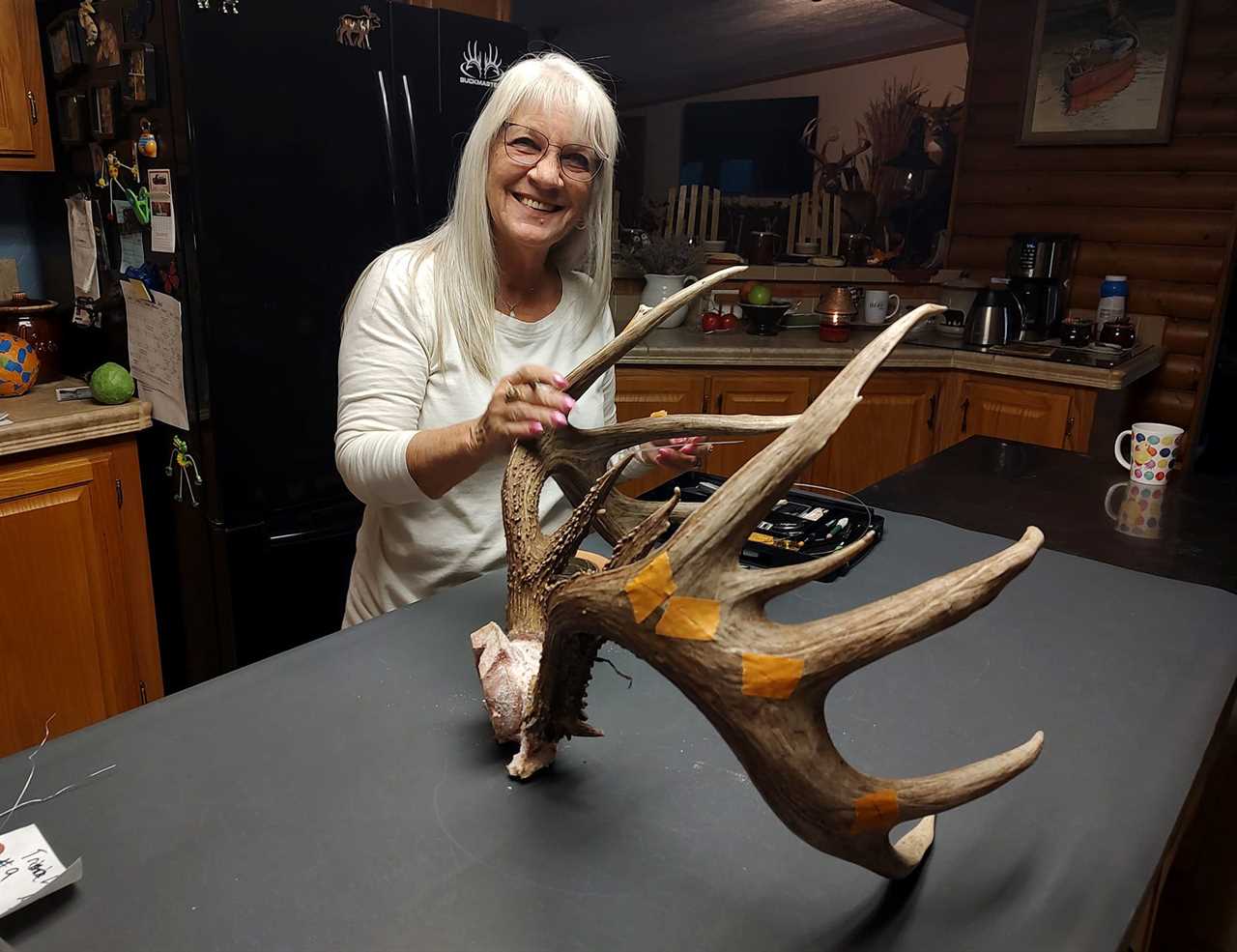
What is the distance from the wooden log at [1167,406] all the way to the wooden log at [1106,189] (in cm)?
70

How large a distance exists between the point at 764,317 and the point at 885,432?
643mm

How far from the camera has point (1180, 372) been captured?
357cm

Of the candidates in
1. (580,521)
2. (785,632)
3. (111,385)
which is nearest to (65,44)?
(111,385)

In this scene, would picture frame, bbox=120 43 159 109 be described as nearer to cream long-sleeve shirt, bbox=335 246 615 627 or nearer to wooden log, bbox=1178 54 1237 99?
cream long-sleeve shirt, bbox=335 246 615 627

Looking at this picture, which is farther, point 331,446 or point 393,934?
point 331,446

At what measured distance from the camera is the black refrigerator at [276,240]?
193 cm

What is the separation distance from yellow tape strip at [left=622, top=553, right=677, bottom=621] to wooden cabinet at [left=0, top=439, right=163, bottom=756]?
1817 mm

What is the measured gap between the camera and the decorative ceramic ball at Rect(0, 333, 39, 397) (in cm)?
219

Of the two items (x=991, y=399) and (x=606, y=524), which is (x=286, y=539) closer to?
(x=606, y=524)

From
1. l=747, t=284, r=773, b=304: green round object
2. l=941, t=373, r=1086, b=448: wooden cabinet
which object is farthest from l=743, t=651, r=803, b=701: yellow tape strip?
l=747, t=284, r=773, b=304: green round object

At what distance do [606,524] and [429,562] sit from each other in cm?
38

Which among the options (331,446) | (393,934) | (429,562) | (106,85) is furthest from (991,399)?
(393,934)

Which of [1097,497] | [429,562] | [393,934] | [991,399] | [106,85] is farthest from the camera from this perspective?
[991,399]

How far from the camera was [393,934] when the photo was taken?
2.41ft
